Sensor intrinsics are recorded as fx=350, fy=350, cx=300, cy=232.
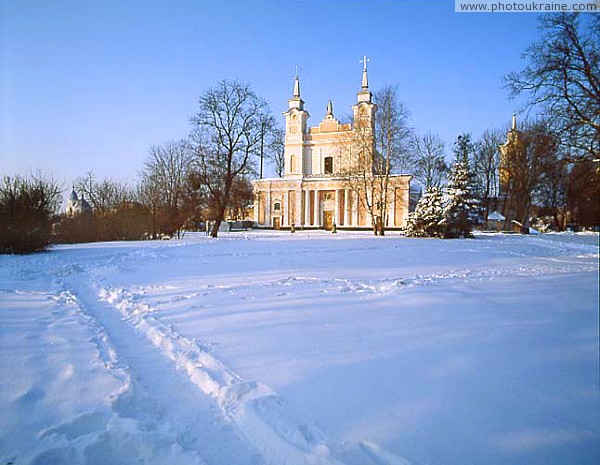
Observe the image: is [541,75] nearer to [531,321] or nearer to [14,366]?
[531,321]

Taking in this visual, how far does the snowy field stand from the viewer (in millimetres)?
2275

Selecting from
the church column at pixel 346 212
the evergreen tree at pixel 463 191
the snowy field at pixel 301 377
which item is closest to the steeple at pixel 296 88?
the church column at pixel 346 212

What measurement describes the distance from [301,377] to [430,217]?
2334cm

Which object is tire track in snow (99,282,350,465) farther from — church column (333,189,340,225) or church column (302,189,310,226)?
church column (302,189,310,226)

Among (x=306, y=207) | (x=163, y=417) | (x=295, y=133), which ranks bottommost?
(x=163, y=417)

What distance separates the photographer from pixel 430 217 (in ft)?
80.3

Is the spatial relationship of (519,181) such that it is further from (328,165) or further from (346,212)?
(328,165)

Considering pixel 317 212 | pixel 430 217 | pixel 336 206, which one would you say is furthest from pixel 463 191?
pixel 317 212

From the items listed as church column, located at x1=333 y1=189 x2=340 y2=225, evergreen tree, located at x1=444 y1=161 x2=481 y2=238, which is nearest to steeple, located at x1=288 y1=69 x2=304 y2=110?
church column, located at x1=333 y1=189 x2=340 y2=225

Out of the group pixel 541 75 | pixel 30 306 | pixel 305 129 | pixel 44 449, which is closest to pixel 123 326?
pixel 30 306

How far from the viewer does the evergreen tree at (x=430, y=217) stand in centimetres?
2434

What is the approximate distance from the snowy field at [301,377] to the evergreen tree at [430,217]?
61.0ft

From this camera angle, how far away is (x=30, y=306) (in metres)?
5.33

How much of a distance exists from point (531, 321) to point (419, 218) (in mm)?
21301
